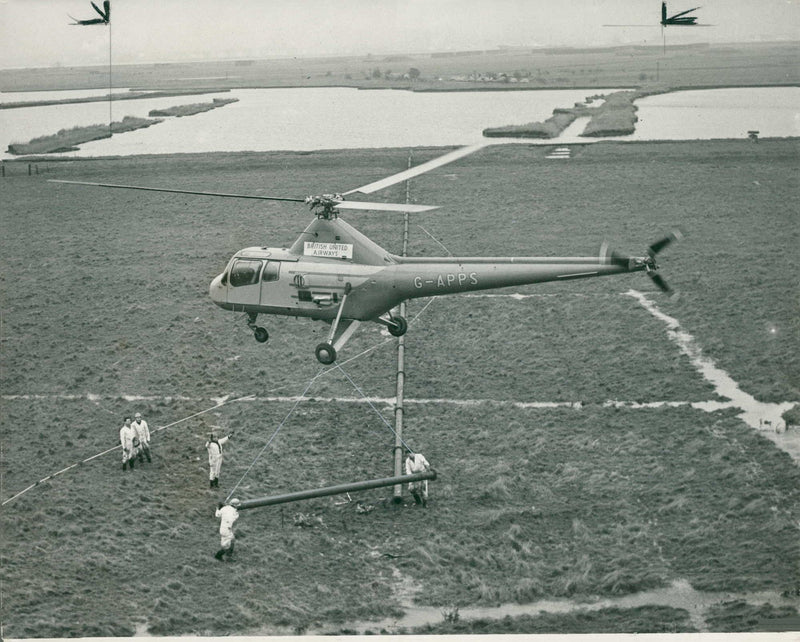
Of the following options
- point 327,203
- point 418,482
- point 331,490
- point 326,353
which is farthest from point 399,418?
point 327,203

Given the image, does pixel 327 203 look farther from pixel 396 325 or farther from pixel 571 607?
pixel 571 607

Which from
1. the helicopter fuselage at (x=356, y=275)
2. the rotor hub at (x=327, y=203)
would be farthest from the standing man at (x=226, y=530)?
the rotor hub at (x=327, y=203)

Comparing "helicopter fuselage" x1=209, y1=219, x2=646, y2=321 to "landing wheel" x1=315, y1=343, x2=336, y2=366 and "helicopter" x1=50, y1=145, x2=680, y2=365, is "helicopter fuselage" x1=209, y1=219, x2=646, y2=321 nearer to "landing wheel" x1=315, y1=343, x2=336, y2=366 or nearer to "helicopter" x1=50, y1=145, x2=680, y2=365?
"helicopter" x1=50, y1=145, x2=680, y2=365

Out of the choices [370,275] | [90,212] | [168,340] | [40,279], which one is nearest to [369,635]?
[370,275]

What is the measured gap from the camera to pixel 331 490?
699 inches

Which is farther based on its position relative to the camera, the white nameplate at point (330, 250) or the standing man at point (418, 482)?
the standing man at point (418, 482)

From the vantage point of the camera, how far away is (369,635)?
15219 millimetres

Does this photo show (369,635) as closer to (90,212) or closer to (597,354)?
(597,354)

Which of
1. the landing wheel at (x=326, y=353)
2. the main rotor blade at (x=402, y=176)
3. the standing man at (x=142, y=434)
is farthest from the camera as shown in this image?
the standing man at (x=142, y=434)

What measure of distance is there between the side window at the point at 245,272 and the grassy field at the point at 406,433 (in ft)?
14.3

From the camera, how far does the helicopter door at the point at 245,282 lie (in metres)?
18.3

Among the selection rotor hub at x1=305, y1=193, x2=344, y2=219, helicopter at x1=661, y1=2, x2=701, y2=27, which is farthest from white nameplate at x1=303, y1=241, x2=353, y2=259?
helicopter at x1=661, y1=2, x2=701, y2=27

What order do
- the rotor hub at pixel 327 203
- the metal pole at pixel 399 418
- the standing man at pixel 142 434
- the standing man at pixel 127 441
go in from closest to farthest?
1. the rotor hub at pixel 327 203
2. the metal pole at pixel 399 418
3. the standing man at pixel 127 441
4. the standing man at pixel 142 434

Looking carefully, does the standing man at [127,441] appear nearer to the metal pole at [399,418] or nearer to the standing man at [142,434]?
the standing man at [142,434]
